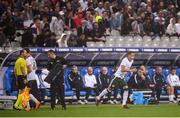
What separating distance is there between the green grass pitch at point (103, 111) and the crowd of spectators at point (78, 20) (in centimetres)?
309

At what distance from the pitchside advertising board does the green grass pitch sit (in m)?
2.02

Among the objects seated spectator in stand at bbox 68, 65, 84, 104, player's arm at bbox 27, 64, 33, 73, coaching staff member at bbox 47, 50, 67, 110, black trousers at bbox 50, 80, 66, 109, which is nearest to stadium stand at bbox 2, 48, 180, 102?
seated spectator in stand at bbox 68, 65, 84, 104

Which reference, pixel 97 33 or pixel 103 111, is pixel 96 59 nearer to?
pixel 97 33

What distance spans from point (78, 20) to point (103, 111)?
6561 mm

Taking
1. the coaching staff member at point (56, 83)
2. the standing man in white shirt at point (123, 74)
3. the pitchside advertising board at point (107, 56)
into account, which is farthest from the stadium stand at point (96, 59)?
the coaching staff member at point (56, 83)

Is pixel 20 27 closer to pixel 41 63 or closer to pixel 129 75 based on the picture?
pixel 41 63

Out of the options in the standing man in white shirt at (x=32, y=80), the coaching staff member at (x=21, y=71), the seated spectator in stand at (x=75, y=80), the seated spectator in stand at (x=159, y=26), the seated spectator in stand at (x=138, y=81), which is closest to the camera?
the coaching staff member at (x=21, y=71)

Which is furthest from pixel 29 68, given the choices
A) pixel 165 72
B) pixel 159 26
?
pixel 159 26

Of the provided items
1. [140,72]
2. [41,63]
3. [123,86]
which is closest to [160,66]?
[140,72]

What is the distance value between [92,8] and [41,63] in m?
4.75

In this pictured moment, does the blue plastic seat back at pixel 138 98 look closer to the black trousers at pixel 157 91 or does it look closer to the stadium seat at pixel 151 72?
the black trousers at pixel 157 91

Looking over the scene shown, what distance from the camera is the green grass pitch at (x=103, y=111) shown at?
57.0 feet

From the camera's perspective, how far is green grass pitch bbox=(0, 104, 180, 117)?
17.4 meters

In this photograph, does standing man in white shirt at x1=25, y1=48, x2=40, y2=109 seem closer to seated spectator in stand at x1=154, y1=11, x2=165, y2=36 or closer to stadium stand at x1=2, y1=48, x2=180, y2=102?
stadium stand at x1=2, y1=48, x2=180, y2=102
